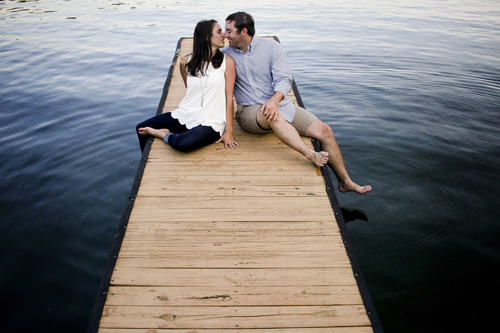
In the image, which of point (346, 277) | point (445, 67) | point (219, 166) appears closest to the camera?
point (346, 277)

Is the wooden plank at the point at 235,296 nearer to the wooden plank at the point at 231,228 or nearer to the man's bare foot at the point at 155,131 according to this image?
the wooden plank at the point at 231,228

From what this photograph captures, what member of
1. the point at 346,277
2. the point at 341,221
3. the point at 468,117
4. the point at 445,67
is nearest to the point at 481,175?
the point at 468,117

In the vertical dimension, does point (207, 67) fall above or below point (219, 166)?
above

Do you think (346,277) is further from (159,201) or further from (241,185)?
(159,201)

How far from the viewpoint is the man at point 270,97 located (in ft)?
14.4

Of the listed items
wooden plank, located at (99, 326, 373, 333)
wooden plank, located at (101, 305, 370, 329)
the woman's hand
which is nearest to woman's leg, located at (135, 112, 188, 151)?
the woman's hand

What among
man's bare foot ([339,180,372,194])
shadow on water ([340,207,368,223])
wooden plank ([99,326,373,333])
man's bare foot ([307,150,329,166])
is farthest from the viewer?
shadow on water ([340,207,368,223])

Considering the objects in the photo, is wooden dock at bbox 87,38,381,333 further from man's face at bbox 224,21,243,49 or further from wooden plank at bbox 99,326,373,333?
man's face at bbox 224,21,243,49

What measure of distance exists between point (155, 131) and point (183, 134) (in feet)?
1.69

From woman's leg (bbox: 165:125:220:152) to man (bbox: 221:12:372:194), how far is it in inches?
22.6

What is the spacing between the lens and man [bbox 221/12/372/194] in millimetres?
4398

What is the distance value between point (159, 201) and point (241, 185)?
0.89m

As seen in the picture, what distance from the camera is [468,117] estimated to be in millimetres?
7426

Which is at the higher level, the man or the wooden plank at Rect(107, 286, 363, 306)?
the man
